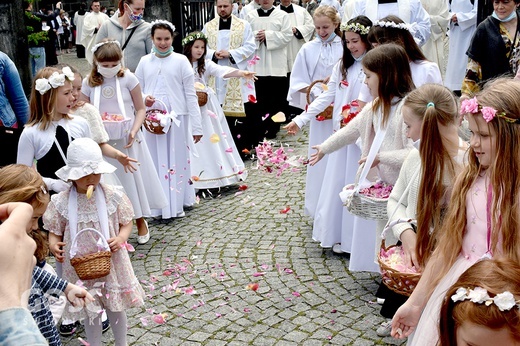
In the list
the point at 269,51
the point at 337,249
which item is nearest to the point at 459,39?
the point at 269,51

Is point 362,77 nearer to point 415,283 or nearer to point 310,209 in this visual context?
point 310,209

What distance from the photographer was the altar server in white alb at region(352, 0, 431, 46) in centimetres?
765

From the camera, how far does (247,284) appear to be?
5793mm

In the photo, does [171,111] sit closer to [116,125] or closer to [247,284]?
[116,125]

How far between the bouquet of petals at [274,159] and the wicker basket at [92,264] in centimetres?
498

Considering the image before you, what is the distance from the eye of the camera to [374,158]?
475cm

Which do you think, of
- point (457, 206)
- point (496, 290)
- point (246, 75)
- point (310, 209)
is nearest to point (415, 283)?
point (457, 206)

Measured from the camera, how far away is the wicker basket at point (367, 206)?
4613 millimetres

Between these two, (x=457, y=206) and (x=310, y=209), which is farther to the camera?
(x=310, y=209)

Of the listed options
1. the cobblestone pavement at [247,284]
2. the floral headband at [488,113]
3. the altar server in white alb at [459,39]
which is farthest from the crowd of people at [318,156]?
the altar server in white alb at [459,39]

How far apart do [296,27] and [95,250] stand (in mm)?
8019

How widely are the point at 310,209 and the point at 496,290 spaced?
4.97 meters

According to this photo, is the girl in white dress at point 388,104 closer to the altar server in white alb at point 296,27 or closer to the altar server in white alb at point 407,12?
the altar server in white alb at point 407,12

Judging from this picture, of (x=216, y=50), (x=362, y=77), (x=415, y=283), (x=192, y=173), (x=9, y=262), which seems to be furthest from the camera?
(x=216, y=50)
